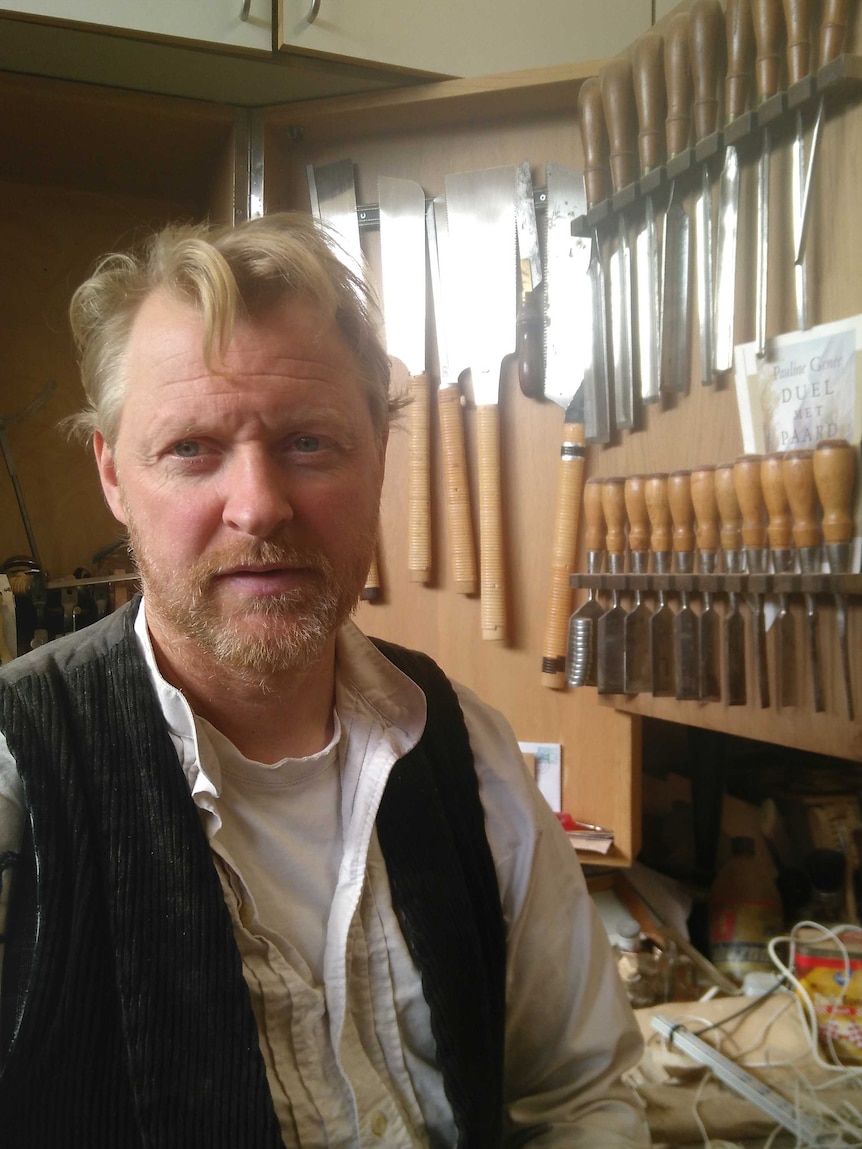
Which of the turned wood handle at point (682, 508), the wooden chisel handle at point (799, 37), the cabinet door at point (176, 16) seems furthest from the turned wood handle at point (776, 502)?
the cabinet door at point (176, 16)

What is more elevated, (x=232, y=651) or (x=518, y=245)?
(x=518, y=245)

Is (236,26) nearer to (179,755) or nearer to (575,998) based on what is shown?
(179,755)

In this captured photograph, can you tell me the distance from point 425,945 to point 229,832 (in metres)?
0.19

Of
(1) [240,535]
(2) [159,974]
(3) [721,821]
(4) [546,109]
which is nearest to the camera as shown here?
(2) [159,974]

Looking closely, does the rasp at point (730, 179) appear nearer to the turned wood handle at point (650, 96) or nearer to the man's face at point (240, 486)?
the turned wood handle at point (650, 96)

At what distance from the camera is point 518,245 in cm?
130

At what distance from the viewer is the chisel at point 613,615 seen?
112 centimetres

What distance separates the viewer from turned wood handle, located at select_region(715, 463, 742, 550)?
0.99 metres

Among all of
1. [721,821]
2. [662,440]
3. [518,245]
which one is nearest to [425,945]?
[662,440]

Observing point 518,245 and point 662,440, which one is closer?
point 662,440

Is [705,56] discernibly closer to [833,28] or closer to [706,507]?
[833,28]

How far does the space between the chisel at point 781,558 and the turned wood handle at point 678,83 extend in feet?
1.47

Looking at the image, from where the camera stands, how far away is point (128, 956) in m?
0.56

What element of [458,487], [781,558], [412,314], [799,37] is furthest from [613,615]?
[799,37]
